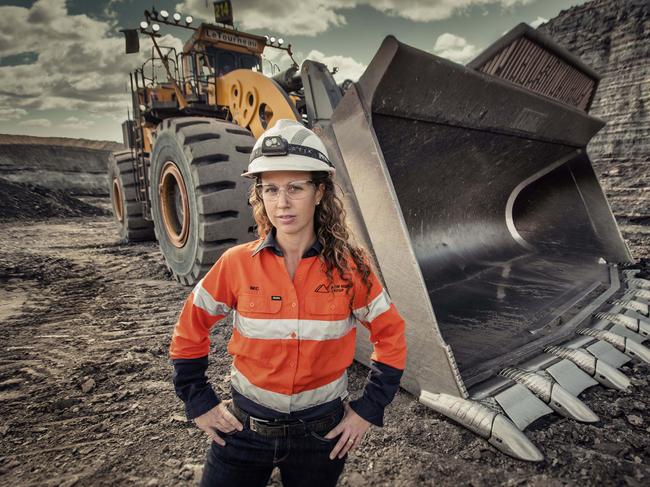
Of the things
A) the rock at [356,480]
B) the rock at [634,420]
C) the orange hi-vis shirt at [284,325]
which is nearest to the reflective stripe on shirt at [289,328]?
the orange hi-vis shirt at [284,325]

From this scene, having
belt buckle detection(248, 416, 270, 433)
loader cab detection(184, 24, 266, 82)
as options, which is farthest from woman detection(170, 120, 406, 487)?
loader cab detection(184, 24, 266, 82)

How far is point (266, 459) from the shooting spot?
3.47 ft

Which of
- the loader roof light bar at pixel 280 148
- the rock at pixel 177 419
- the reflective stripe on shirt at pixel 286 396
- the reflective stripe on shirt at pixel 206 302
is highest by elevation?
the loader roof light bar at pixel 280 148

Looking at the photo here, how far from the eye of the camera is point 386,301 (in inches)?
44.4

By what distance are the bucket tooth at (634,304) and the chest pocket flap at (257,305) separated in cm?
269

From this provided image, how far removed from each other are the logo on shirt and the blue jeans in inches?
15.5

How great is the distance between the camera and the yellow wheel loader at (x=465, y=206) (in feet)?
5.81

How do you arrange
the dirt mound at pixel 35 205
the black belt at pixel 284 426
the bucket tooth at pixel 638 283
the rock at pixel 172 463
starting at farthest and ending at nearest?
1. the dirt mound at pixel 35 205
2. the bucket tooth at pixel 638 283
3. the rock at pixel 172 463
4. the black belt at pixel 284 426

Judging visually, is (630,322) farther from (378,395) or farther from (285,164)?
(285,164)

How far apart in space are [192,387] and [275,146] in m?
0.71

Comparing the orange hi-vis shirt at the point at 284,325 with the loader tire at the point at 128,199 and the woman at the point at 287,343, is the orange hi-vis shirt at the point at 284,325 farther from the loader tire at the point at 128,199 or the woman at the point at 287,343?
the loader tire at the point at 128,199

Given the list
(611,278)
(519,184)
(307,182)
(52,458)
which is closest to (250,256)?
(307,182)

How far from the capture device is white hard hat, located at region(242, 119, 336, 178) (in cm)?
107

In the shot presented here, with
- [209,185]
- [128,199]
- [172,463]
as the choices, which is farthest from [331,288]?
[128,199]
